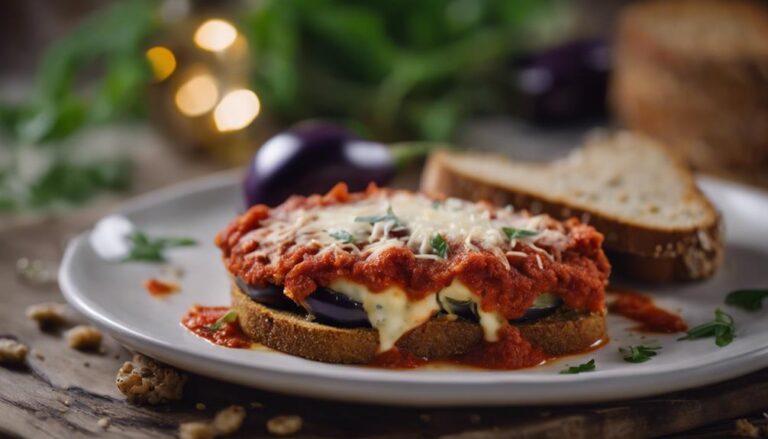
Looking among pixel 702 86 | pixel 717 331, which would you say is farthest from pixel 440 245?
pixel 702 86

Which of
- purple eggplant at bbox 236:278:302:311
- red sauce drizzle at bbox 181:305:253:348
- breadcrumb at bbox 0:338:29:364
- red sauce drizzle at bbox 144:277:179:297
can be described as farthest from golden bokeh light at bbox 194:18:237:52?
purple eggplant at bbox 236:278:302:311

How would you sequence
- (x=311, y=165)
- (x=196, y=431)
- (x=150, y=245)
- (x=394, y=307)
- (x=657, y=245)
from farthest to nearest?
(x=311, y=165) → (x=150, y=245) → (x=657, y=245) → (x=394, y=307) → (x=196, y=431)

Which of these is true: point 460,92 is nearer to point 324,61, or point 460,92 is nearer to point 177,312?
point 324,61

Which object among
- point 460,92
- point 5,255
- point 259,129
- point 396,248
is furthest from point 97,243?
point 460,92

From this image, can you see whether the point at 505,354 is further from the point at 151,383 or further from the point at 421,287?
the point at 151,383

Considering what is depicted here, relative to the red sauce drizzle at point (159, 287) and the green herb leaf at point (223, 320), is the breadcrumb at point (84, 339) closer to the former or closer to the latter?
the red sauce drizzle at point (159, 287)

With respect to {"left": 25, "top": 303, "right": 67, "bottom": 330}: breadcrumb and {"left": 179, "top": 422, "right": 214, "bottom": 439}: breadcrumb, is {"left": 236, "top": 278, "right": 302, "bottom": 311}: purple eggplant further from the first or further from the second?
{"left": 25, "top": 303, "right": 67, "bottom": 330}: breadcrumb
